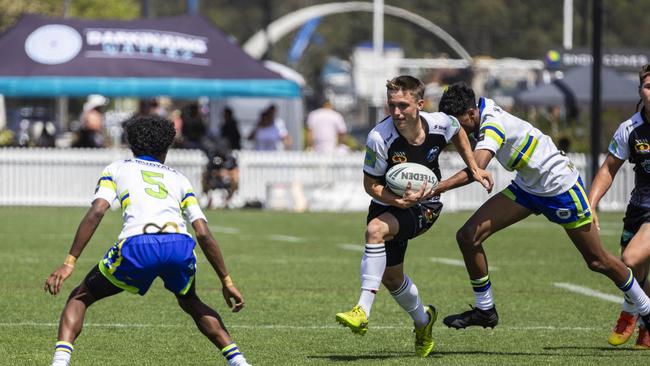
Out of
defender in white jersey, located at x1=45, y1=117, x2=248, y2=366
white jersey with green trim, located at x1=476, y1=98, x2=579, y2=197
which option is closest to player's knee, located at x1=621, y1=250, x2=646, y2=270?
white jersey with green trim, located at x1=476, y1=98, x2=579, y2=197

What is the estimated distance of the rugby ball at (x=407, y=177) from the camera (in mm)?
8953

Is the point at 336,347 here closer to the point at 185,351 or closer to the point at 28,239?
the point at 185,351

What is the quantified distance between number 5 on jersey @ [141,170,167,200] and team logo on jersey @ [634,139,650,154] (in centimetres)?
367

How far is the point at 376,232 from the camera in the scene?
29.8 ft

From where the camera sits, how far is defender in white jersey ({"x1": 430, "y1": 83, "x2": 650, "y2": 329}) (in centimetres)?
940

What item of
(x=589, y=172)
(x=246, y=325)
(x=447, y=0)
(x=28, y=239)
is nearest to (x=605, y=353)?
(x=246, y=325)

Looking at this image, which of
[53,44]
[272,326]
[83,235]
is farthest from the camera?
[53,44]

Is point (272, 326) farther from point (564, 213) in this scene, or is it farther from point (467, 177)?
point (564, 213)

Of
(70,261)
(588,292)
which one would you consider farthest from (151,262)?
(588,292)

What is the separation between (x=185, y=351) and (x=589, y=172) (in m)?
18.0

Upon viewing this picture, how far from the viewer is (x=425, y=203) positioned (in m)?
9.44

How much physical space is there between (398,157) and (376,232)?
0.52 meters

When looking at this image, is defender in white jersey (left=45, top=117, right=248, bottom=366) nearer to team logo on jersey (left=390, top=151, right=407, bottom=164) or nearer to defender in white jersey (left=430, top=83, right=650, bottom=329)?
team logo on jersey (left=390, top=151, right=407, bottom=164)

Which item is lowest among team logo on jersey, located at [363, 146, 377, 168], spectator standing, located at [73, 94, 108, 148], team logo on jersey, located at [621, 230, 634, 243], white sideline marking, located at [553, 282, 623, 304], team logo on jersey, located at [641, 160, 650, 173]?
spectator standing, located at [73, 94, 108, 148]
